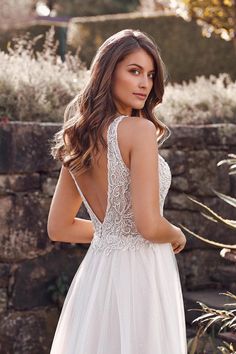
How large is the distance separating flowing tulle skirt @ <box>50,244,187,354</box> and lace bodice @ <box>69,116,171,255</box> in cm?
3

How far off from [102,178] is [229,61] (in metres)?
9.07

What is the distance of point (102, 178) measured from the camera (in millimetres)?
3275

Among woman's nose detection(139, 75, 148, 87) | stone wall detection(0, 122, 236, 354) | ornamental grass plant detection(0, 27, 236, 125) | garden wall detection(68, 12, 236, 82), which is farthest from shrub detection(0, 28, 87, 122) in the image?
garden wall detection(68, 12, 236, 82)

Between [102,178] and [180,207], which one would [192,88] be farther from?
[102,178]

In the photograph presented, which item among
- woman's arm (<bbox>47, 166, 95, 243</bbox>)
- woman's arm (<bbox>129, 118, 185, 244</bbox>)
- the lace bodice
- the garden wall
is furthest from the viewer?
the garden wall

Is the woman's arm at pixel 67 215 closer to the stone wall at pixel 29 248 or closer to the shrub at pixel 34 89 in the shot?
the stone wall at pixel 29 248

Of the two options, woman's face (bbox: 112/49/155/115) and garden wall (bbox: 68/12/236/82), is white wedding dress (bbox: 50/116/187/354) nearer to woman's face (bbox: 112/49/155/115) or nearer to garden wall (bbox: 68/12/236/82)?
woman's face (bbox: 112/49/155/115)

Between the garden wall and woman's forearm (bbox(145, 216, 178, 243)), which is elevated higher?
the garden wall

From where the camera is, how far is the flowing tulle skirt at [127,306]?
3189 mm

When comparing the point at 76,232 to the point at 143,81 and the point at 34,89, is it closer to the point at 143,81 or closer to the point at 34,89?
the point at 143,81

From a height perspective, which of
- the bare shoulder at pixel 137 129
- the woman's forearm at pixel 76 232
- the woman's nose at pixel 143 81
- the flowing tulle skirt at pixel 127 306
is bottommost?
the flowing tulle skirt at pixel 127 306

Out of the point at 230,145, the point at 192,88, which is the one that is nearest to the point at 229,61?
the point at 192,88

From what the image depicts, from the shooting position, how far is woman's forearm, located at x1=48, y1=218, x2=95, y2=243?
3.56 m

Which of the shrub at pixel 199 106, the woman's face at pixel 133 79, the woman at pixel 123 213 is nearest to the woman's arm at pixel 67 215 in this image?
the woman at pixel 123 213
